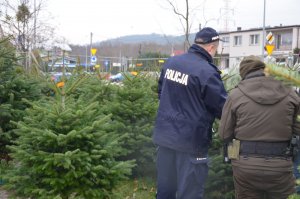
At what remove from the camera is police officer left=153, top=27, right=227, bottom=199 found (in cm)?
405

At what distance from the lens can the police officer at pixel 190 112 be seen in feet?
13.3

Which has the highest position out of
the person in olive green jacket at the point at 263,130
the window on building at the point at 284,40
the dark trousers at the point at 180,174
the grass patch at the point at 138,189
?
the window on building at the point at 284,40

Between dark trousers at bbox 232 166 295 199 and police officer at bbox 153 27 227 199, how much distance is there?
462 mm

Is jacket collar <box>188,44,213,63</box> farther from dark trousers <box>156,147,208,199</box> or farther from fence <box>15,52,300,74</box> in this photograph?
dark trousers <box>156,147,208,199</box>

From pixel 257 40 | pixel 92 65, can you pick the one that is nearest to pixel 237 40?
pixel 257 40

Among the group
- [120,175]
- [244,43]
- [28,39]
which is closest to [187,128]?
[120,175]

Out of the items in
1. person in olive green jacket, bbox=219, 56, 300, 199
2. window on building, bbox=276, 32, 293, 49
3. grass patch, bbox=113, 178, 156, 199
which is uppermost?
window on building, bbox=276, 32, 293, 49

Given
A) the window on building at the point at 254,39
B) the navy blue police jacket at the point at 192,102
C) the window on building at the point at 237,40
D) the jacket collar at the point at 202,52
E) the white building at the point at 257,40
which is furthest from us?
the window on building at the point at 237,40

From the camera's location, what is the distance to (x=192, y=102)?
4070mm

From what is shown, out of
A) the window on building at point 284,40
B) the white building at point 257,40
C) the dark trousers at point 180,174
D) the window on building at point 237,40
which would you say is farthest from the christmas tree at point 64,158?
the window on building at point 237,40

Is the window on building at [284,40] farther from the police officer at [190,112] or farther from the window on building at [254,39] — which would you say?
the police officer at [190,112]

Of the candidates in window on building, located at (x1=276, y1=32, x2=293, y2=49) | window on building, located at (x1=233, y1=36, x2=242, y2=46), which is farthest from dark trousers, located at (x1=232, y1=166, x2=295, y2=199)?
window on building, located at (x1=233, y1=36, x2=242, y2=46)

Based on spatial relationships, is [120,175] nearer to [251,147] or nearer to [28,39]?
[251,147]

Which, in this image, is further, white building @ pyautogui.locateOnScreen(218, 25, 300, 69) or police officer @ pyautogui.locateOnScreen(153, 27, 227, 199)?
white building @ pyautogui.locateOnScreen(218, 25, 300, 69)
